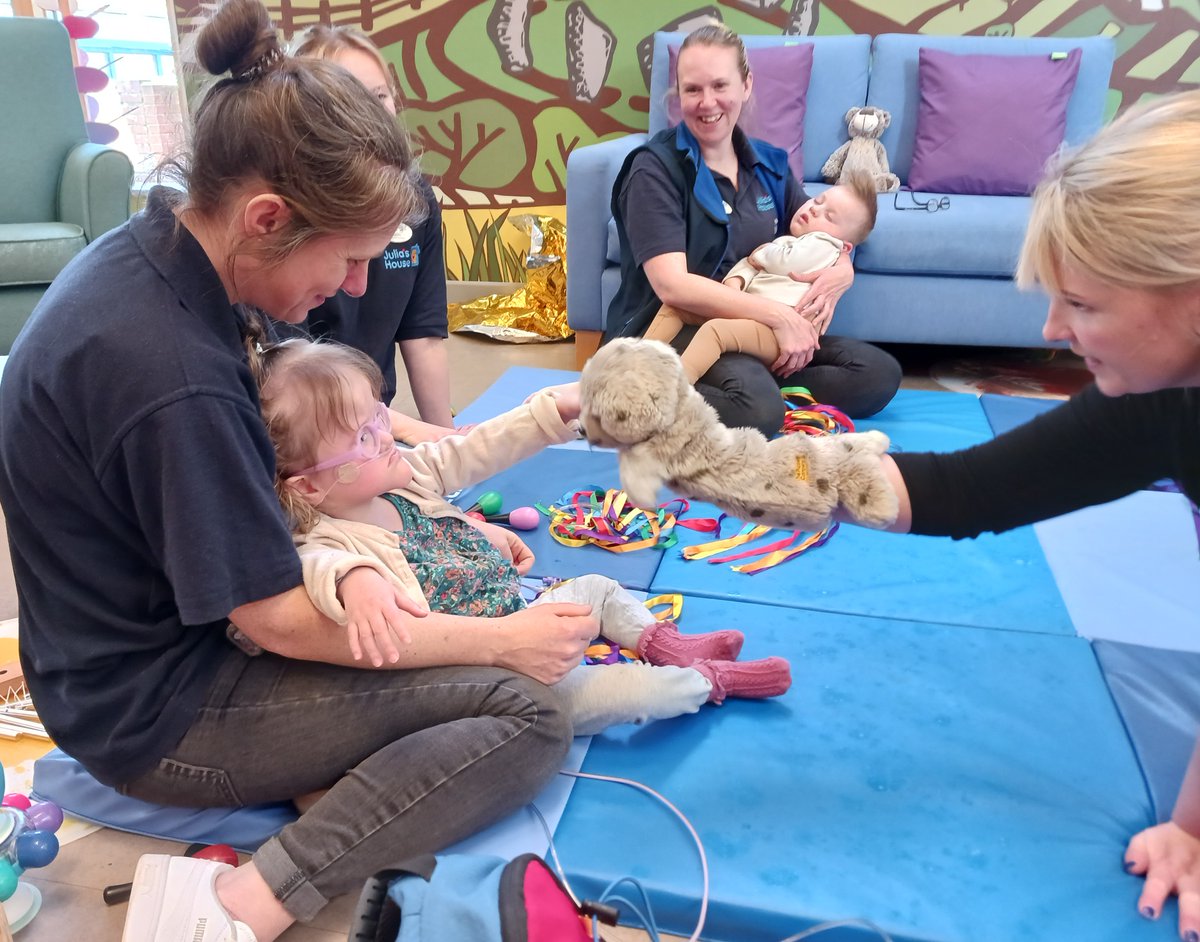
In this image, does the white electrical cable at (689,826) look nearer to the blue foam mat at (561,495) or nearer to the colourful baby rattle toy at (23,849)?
the blue foam mat at (561,495)

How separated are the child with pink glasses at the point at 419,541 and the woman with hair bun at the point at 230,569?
0.17ft

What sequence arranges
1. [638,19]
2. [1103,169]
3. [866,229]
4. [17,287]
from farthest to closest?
[638,19], [17,287], [866,229], [1103,169]

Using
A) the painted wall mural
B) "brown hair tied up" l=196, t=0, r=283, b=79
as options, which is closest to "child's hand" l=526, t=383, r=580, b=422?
"brown hair tied up" l=196, t=0, r=283, b=79

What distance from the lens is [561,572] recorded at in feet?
5.46

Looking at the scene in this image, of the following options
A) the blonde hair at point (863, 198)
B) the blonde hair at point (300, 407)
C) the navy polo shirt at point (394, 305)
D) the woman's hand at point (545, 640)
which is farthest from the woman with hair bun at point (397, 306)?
the blonde hair at point (863, 198)

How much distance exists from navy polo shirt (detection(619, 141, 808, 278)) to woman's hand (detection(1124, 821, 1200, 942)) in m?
1.60

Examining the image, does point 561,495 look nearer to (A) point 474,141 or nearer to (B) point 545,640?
(B) point 545,640

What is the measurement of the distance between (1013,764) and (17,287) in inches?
118

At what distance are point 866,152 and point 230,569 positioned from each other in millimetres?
2816

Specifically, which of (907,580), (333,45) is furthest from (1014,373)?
(333,45)

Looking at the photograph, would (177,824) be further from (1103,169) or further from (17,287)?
(17,287)

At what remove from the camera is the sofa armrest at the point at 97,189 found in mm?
3045

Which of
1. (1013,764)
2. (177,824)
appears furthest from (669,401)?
(177,824)

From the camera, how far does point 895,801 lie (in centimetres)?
117
